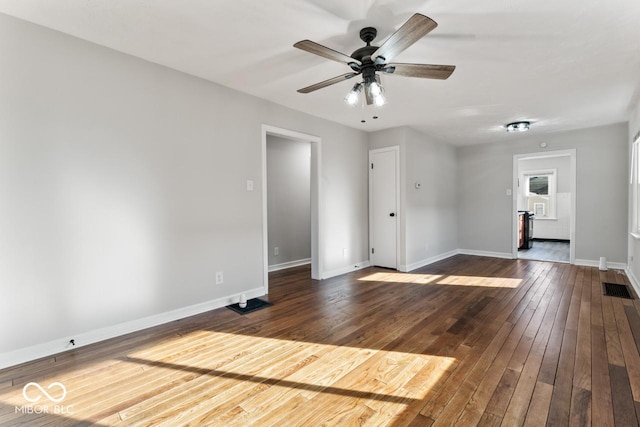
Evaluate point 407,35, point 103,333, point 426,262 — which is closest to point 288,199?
point 426,262

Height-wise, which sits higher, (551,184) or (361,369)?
(551,184)

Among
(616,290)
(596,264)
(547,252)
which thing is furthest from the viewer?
(547,252)

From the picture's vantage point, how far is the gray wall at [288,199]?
521 centimetres

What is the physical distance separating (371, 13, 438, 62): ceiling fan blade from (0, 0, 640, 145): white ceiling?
24 cm

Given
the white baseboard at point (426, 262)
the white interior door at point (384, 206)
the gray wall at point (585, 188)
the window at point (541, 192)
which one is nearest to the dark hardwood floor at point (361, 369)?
the white baseboard at point (426, 262)

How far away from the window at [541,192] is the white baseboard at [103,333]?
914 cm

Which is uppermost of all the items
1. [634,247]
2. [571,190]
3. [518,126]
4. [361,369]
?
[518,126]

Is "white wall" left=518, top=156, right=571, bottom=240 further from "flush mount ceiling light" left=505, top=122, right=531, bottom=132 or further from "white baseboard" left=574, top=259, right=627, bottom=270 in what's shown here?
"flush mount ceiling light" left=505, top=122, right=531, bottom=132

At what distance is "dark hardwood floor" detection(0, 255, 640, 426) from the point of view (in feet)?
5.29

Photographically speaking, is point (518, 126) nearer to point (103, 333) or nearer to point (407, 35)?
point (407, 35)

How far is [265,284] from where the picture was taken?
370 centimetres

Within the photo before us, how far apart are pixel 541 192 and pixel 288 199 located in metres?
7.78

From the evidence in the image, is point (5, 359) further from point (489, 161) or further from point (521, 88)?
point (489, 161)

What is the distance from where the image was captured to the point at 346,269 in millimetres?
4871
